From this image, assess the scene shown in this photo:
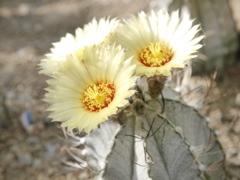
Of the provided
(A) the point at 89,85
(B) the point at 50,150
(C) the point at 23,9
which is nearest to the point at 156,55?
(A) the point at 89,85

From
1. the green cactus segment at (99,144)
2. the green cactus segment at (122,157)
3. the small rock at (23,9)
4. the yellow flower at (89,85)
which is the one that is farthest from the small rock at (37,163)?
the small rock at (23,9)

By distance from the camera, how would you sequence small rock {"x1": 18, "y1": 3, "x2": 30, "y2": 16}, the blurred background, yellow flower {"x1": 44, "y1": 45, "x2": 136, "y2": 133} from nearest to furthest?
yellow flower {"x1": 44, "y1": 45, "x2": 136, "y2": 133} → the blurred background → small rock {"x1": 18, "y1": 3, "x2": 30, "y2": 16}

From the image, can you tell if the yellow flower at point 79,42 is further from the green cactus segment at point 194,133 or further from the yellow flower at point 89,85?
the green cactus segment at point 194,133

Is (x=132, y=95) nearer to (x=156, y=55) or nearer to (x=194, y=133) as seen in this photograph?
(x=156, y=55)

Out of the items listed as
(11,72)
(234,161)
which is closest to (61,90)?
(234,161)

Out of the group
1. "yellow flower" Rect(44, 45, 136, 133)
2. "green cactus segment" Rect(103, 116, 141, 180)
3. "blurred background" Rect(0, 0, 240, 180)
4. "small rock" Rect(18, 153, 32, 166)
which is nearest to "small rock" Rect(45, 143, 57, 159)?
Result: "blurred background" Rect(0, 0, 240, 180)

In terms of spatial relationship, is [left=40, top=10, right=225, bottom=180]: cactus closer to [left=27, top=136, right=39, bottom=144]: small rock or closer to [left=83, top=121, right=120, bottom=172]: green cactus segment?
[left=83, top=121, right=120, bottom=172]: green cactus segment

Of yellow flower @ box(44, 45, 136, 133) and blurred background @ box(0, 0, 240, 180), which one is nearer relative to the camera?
yellow flower @ box(44, 45, 136, 133)

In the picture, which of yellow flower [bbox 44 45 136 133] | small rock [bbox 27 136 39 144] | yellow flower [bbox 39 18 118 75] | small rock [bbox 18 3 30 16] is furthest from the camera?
small rock [bbox 18 3 30 16]
